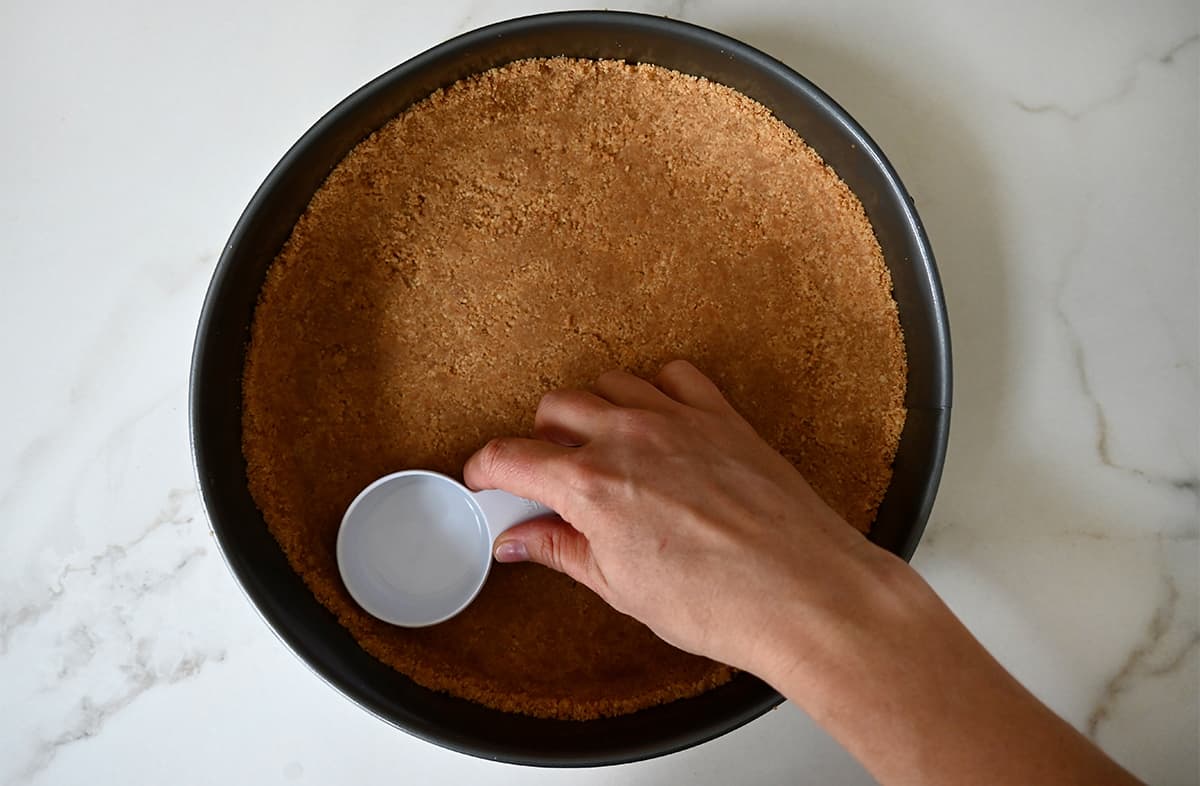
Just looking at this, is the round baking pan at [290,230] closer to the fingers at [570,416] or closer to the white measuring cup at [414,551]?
the white measuring cup at [414,551]

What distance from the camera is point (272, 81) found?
0.80 m

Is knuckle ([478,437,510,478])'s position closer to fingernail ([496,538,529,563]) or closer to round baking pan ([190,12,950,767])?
fingernail ([496,538,529,563])

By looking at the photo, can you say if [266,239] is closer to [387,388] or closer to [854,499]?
[387,388]

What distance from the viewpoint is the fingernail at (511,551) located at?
0.70 m

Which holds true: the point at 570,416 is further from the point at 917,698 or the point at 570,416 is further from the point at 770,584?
the point at 917,698

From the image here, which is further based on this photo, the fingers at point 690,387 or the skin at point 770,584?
the fingers at point 690,387

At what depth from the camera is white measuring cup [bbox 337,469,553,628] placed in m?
0.74

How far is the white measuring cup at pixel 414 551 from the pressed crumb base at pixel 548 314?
2 centimetres

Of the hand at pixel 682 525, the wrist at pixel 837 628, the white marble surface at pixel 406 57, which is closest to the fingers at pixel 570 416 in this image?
the hand at pixel 682 525

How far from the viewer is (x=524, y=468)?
0.65 m

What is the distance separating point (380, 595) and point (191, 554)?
0.18 meters

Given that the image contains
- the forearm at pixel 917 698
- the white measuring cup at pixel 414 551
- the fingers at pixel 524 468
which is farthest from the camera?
the white measuring cup at pixel 414 551

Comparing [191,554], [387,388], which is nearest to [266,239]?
[387,388]

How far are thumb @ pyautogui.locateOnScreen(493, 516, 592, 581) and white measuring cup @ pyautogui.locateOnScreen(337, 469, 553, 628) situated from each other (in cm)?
3
